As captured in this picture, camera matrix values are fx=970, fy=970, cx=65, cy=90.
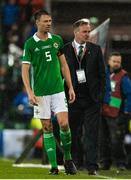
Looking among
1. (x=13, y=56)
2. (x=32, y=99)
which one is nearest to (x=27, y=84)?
(x=32, y=99)

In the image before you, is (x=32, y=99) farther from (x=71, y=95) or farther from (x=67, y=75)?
(x=67, y=75)

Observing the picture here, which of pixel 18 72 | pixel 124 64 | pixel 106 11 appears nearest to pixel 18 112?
pixel 18 72

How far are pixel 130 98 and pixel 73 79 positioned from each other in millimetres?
2261

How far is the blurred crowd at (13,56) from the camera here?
22578 mm

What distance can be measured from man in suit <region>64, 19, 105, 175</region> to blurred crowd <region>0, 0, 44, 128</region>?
8045 millimetres

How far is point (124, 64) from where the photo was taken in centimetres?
1964

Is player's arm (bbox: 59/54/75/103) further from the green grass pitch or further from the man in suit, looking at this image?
the green grass pitch

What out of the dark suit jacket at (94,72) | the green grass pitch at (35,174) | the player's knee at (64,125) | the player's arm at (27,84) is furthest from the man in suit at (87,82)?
the player's arm at (27,84)

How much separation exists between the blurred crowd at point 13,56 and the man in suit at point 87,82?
8.05m

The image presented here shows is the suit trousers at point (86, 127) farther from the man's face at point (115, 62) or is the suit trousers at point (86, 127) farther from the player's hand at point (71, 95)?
the man's face at point (115, 62)

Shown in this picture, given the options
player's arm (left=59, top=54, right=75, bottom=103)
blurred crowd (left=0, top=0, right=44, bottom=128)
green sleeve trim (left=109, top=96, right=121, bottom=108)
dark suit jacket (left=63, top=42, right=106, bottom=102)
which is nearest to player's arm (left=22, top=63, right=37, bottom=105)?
player's arm (left=59, top=54, right=75, bottom=103)

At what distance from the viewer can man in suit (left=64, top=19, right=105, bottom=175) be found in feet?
46.0

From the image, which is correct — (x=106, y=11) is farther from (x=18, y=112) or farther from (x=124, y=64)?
(x=124, y=64)

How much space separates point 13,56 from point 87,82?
10.5m
